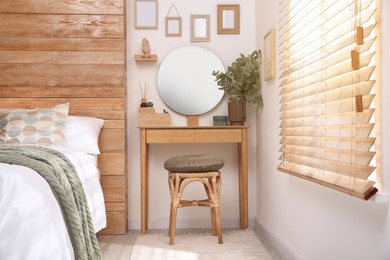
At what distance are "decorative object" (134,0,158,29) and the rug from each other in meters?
1.69

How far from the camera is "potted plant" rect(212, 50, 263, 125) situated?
10.4ft

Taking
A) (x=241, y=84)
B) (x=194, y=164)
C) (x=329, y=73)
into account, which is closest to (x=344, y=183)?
(x=329, y=73)

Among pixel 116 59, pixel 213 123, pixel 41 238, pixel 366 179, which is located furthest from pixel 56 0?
pixel 366 179

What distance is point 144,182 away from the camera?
311cm

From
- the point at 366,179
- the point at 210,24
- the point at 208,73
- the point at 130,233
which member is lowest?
the point at 130,233

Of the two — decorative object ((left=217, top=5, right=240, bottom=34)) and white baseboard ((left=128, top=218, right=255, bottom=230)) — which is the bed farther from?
decorative object ((left=217, top=5, right=240, bottom=34))

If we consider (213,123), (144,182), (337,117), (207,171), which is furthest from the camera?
(213,123)

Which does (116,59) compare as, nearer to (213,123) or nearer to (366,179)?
(213,123)

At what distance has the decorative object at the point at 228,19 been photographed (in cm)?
345

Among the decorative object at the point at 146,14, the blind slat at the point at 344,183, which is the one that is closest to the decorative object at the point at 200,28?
the decorative object at the point at 146,14

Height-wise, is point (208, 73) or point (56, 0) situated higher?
point (56, 0)

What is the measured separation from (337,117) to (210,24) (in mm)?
2112

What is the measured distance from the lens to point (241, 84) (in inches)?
125

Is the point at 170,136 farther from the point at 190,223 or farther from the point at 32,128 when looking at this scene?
the point at 32,128
